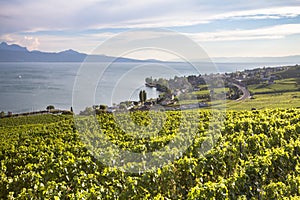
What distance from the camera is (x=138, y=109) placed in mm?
24875

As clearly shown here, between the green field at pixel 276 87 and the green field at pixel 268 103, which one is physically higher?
the green field at pixel 276 87

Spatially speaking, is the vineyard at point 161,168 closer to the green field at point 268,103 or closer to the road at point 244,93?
the green field at point 268,103

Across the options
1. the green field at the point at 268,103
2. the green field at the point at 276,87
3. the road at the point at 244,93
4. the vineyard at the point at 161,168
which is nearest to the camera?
the vineyard at the point at 161,168

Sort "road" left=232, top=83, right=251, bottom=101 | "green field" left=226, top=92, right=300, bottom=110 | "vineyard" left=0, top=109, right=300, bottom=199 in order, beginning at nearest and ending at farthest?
"vineyard" left=0, top=109, right=300, bottom=199
"green field" left=226, top=92, right=300, bottom=110
"road" left=232, top=83, right=251, bottom=101

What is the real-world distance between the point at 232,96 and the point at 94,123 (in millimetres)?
60364

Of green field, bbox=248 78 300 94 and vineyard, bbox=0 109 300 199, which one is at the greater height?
green field, bbox=248 78 300 94

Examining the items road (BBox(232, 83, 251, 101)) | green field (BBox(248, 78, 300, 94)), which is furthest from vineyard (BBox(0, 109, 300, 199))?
green field (BBox(248, 78, 300, 94))

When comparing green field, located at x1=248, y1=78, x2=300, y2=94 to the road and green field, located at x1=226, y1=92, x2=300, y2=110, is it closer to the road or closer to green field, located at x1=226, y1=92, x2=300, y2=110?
the road

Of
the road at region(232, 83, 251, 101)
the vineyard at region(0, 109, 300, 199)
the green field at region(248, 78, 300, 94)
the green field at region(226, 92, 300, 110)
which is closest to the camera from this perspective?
the vineyard at region(0, 109, 300, 199)

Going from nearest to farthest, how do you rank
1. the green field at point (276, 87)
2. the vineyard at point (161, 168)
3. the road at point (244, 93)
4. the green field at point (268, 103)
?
1. the vineyard at point (161, 168)
2. the green field at point (268, 103)
3. the road at point (244, 93)
4. the green field at point (276, 87)

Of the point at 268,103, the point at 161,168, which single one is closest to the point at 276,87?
the point at 268,103

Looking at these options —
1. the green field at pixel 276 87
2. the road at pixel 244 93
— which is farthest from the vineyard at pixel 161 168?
the green field at pixel 276 87

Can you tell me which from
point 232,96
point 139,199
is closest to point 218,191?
point 139,199

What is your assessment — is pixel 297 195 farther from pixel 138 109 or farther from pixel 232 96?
pixel 232 96
